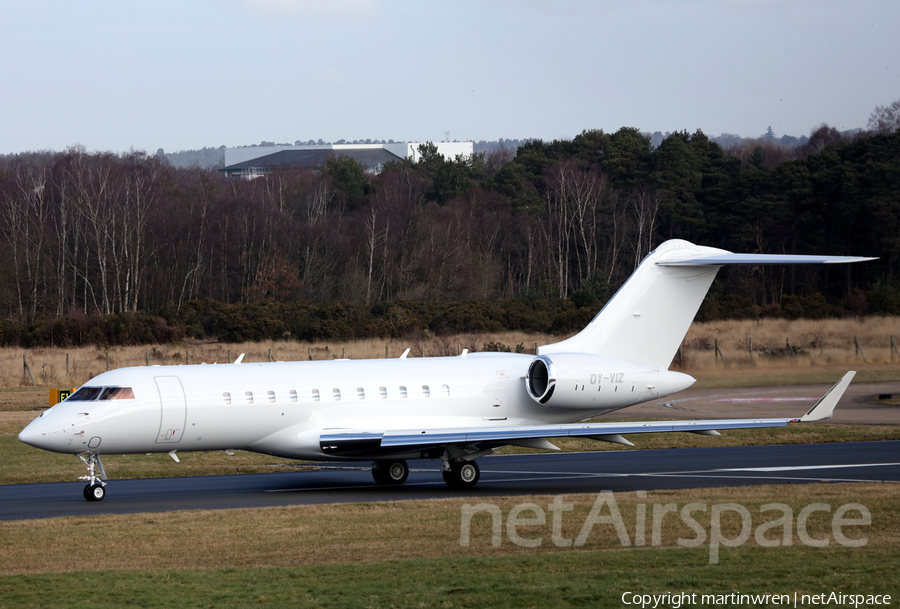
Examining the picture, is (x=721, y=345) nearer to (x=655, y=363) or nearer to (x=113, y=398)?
(x=655, y=363)

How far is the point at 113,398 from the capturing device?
1952 centimetres

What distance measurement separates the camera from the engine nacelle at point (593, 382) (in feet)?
73.4

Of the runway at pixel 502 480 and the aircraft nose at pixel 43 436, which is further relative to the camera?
the runway at pixel 502 480

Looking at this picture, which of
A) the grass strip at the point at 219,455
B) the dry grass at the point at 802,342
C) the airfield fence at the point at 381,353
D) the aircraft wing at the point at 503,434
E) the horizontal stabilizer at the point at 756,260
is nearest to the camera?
the aircraft wing at the point at 503,434

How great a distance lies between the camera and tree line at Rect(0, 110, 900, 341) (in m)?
67.6

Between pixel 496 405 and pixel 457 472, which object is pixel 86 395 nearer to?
pixel 457 472

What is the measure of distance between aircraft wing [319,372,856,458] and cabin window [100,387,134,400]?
3.84 metres

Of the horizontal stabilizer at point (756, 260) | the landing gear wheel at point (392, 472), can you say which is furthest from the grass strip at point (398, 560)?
the horizontal stabilizer at point (756, 260)

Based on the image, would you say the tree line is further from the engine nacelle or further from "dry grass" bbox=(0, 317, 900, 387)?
the engine nacelle

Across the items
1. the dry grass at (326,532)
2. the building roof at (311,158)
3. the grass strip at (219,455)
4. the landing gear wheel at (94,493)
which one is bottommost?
the grass strip at (219,455)

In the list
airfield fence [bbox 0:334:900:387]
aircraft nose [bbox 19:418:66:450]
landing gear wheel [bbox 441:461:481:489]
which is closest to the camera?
aircraft nose [bbox 19:418:66:450]

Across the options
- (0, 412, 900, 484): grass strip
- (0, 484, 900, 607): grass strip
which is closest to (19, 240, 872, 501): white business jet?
(0, 484, 900, 607): grass strip

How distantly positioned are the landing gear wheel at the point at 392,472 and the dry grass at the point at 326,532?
3.46 metres

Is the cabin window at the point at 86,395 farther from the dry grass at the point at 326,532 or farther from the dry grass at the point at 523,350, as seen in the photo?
the dry grass at the point at 523,350
